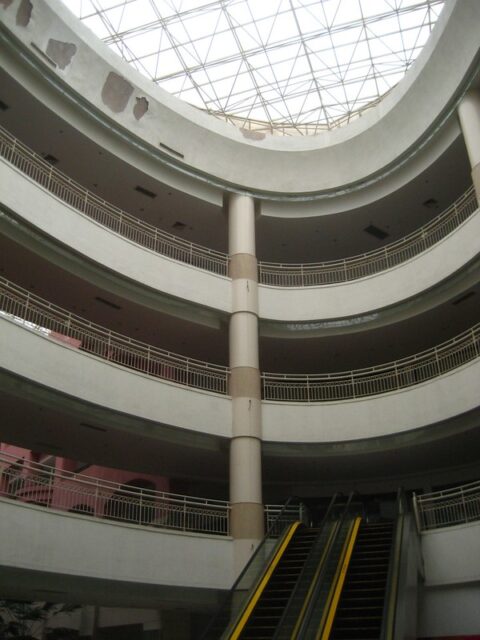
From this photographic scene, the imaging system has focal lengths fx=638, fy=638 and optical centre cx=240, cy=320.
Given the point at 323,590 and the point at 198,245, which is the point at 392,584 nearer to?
the point at 323,590

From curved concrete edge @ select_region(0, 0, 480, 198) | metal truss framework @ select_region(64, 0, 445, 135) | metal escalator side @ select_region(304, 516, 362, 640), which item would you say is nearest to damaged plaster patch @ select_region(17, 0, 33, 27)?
curved concrete edge @ select_region(0, 0, 480, 198)

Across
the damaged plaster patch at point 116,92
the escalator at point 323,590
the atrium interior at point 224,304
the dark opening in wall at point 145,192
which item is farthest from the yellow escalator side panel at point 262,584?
the damaged plaster patch at point 116,92

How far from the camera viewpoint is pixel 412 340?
2495 cm

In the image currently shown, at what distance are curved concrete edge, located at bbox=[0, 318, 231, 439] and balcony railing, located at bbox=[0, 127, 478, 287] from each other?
603 centimetres

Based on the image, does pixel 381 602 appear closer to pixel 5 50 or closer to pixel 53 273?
pixel 53 273

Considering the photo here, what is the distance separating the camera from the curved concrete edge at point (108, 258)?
18.6 metres

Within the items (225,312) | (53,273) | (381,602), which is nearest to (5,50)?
(53,273)

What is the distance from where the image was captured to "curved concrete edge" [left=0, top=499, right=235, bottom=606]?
14.4 meters

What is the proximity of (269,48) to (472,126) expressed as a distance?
12.5 metres

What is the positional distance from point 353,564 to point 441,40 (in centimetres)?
1641

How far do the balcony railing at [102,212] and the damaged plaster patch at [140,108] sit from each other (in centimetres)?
338

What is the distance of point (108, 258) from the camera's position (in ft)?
68.5

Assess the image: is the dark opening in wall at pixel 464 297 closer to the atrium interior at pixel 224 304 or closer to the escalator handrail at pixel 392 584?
the atrium interior at pixel 224 304

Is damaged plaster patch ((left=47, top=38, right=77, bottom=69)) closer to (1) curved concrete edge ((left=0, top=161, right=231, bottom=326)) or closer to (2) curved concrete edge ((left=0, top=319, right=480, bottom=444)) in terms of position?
(1) curved concrete edge ((left=0, top=161, right=231, bottom=326))
